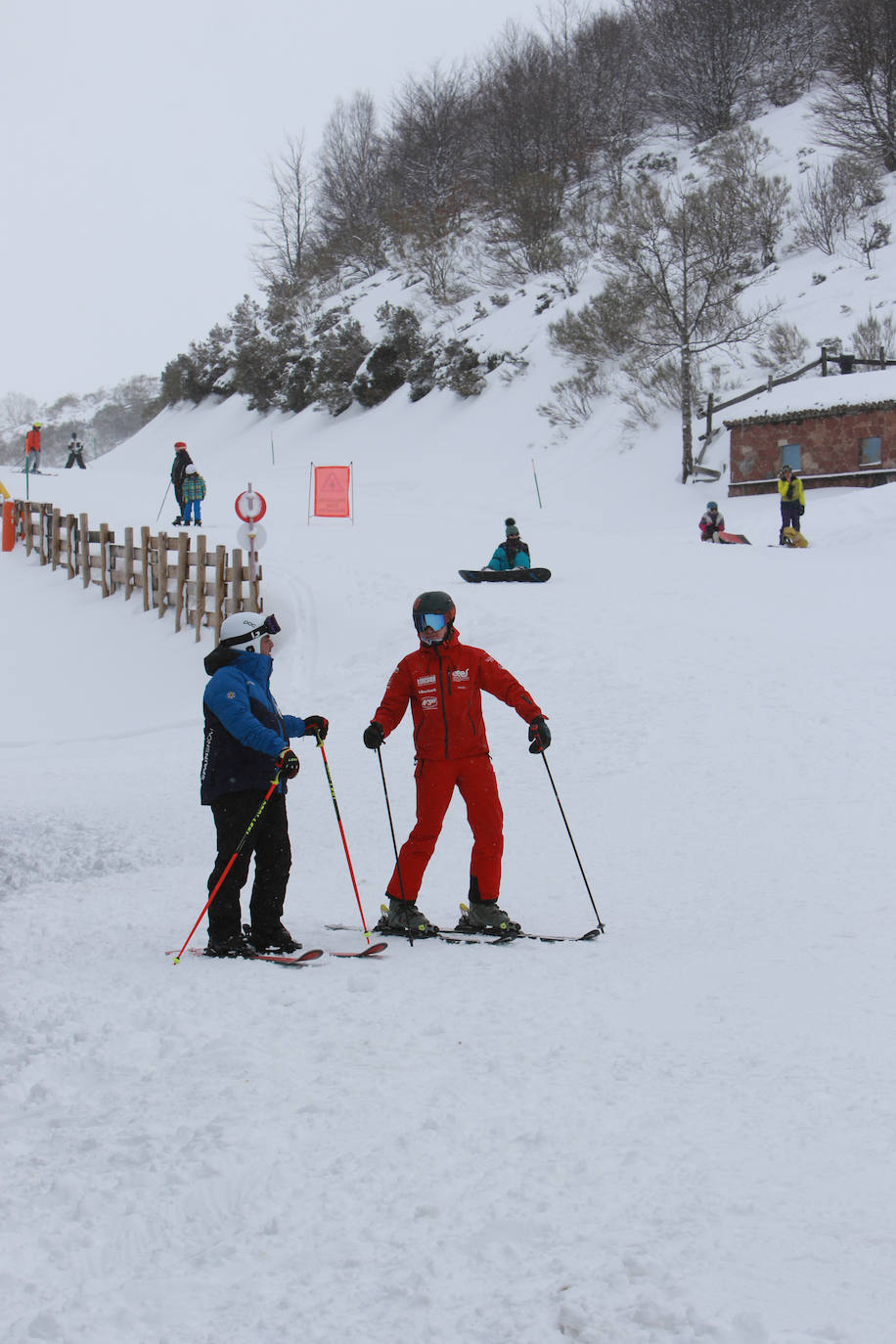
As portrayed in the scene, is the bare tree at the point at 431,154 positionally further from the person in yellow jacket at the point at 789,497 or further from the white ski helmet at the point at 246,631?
the white ski helmet at the point at 246,631

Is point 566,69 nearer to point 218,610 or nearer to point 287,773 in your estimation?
point 218,610

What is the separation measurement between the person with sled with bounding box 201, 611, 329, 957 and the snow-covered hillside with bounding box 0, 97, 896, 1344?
0.41 metres

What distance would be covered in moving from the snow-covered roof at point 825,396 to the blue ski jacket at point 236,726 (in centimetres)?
2038

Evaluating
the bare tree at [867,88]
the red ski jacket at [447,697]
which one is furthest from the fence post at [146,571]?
the bare tree at [867,88]

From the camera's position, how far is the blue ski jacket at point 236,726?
17.7 ft

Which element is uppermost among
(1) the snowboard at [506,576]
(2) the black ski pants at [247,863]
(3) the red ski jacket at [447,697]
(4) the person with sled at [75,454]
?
(4) the person with sled at [75,454]

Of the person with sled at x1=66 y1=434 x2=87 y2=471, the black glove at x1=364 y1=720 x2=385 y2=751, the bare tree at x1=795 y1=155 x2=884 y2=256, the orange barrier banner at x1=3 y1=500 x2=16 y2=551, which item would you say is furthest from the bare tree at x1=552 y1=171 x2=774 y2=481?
the black glove at x1=364 y1=720 x2=385 y2=751

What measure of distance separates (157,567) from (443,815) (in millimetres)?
10809

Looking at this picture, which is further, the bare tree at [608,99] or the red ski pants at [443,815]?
the bare tree at [608,99]

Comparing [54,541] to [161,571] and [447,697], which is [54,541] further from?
[447,697]

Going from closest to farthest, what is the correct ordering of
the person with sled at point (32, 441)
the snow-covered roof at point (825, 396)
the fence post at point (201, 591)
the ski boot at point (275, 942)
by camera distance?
the ski boot at point (275, 942) → the fence post at point (201, 591) → the snow-covered roof at point (825, 396) → the person with sled at point (32, 441)

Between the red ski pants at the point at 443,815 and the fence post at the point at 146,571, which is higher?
the fence post at the point at 146,571

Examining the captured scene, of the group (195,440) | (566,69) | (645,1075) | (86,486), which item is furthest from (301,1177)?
(566,69)

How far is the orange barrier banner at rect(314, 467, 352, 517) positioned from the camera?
22.1 meters
